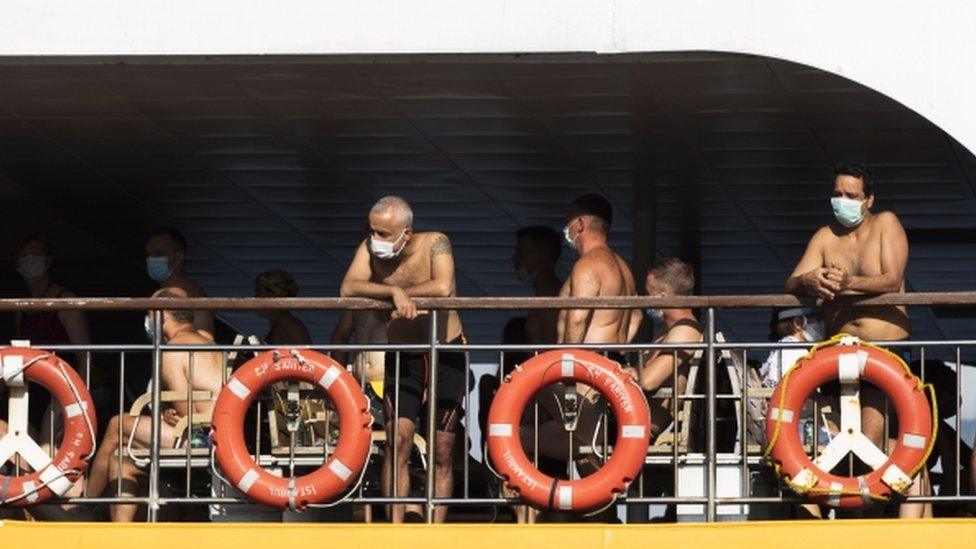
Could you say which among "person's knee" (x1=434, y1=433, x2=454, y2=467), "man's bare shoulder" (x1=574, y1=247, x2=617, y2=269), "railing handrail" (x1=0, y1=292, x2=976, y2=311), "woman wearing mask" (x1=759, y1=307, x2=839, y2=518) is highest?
"man's bare shoulder" (x1=574, y1=247, x2=617, y2=269)

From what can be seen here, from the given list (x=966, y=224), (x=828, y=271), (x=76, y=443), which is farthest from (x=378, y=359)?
(x=966, y=224)

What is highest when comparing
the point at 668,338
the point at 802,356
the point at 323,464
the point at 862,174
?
the point at 862,174

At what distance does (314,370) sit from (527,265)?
2247 millimetres

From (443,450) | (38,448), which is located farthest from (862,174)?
(38,448)

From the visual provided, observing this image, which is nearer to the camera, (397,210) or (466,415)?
(466,415)

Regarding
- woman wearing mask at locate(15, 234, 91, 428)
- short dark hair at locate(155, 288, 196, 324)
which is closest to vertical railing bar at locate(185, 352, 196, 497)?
short dark hair at locate(155, 288, 196, 324)

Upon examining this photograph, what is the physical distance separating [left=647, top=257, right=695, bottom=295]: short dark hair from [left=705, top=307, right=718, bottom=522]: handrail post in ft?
2.64

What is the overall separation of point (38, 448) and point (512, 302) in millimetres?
2367

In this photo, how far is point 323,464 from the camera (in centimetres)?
970

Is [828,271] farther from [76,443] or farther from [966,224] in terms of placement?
[966,224]

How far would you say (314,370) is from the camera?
9.65 meters

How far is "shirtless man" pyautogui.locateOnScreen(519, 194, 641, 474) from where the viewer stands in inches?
398

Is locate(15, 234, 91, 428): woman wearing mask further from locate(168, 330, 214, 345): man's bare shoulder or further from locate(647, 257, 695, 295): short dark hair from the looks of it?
locate(647, 257, 695, 295): short dark hair

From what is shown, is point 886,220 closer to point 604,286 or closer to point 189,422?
point 604,286
